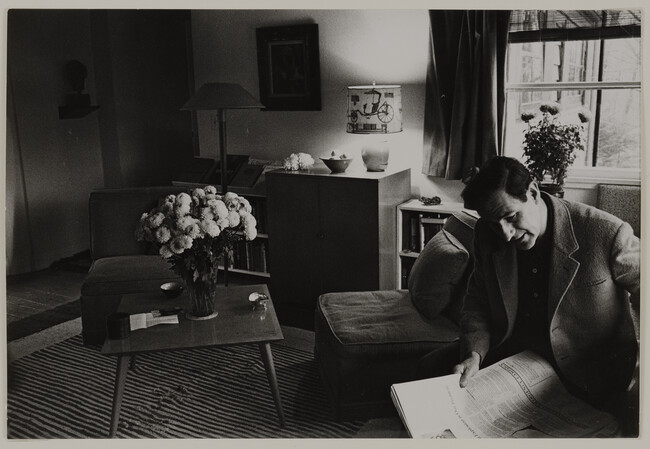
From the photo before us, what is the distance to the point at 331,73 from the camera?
450 cm

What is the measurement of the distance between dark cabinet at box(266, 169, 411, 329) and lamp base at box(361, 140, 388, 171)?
0.25ft

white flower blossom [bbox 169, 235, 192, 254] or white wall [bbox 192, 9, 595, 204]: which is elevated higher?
white wall [bbox 192, 9, 595, 204]

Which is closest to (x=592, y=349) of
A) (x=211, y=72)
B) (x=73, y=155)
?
(x=211, y=72)

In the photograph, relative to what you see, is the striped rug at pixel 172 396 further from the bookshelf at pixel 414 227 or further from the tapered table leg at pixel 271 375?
the bookshelf at pixel 414 227

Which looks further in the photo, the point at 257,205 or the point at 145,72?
the point at 145,72

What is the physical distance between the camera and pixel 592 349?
5.79 ft

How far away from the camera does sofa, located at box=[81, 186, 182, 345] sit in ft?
11.8

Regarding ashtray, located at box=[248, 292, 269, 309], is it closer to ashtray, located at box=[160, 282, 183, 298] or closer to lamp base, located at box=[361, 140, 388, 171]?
ashtray, located at box=[160, 282, 183, 298]

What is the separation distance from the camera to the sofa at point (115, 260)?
3604 mm

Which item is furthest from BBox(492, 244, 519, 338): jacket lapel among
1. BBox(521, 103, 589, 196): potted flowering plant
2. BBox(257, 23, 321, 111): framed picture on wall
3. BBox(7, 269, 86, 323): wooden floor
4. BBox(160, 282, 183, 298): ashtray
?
BBox(7, 269, 86, 323): wooden floor

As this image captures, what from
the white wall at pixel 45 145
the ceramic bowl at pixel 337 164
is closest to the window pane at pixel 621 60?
the ceramic bowl at pixel 337 164

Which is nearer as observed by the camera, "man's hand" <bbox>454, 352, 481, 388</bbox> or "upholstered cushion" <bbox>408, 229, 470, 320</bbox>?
"man's hand" <bbox>454, 352, 481, 388</bbox>
